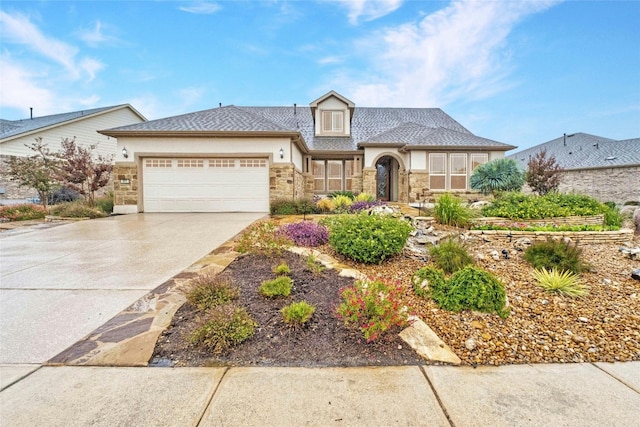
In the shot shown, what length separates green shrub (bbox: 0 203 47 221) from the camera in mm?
10070

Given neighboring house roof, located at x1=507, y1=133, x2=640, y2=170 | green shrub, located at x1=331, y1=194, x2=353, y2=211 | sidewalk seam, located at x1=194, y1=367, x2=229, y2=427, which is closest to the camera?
sidewalk seam, located at x1=194, y1=367, x2=229, y2=427

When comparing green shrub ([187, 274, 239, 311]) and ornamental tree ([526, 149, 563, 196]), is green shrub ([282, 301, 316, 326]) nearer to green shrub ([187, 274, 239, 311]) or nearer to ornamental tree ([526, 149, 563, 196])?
green shrub ([187, 274, 239, 311])

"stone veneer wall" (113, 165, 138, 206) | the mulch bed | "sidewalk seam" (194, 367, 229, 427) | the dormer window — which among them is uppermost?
the dormer window

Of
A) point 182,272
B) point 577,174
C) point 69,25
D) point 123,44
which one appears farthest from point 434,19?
point 577,174

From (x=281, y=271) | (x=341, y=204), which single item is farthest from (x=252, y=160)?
(x=281, y=271)

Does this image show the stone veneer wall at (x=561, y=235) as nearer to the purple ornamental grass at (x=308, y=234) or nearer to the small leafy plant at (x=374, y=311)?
the purple ornamental grass at (x=308, y=234)

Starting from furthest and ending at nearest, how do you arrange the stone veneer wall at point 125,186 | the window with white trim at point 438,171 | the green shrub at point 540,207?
the window with white trim at point 438,171, the stone veneer wall at point 125,186, the green shrub at point 540,207

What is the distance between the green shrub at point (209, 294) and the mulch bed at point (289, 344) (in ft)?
0.32

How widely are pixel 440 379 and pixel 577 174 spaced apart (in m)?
22.1

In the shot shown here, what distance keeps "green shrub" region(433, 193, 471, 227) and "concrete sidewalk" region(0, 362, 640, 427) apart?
15.8 feet

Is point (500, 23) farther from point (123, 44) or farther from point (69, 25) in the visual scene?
point (69, 25)

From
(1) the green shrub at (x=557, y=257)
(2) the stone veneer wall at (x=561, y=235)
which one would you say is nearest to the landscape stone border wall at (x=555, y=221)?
(2) the stone veneer wall at (x=561, y=235)

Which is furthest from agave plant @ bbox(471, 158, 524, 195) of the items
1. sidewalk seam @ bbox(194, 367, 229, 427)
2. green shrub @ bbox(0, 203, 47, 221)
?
green shrub @ bbox(0, 203, 47, 221)

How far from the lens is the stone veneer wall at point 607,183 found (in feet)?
49.6
